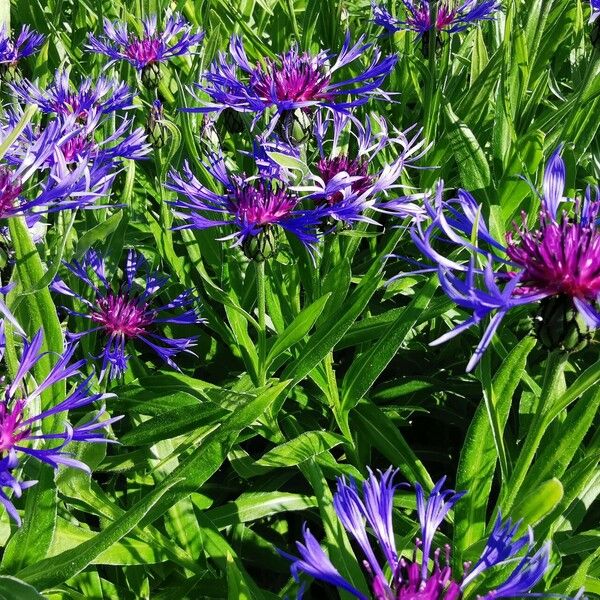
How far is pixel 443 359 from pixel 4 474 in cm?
97

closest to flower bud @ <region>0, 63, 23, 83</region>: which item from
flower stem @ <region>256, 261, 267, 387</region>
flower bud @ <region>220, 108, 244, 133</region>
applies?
flower bud @ <region>220, 108, 244, 133</region>

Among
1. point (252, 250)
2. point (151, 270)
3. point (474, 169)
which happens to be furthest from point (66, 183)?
point (474, 169)

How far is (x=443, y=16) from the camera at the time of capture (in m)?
2.02

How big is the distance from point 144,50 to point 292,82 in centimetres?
58

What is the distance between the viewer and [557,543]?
1038mm

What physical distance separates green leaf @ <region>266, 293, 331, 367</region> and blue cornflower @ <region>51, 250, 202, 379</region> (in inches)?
8.2

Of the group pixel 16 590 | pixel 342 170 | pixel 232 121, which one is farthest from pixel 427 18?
pixel 16 590

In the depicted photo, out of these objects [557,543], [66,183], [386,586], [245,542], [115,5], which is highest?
[115,5]

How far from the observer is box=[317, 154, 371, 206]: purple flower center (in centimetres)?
133

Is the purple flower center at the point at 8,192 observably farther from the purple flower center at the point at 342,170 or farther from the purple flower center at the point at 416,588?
the purple flower center at the point at 416,588

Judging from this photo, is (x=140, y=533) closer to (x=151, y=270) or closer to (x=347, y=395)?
(x=347, y=395)

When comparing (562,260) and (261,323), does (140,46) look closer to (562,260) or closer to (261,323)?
(261,323)

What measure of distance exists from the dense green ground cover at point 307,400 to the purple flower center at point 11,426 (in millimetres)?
63

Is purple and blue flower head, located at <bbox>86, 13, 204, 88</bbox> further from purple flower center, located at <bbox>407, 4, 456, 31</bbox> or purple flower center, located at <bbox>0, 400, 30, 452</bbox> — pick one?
purple flower center, located at <bbox>0, 400, 30, 452</bbox>
